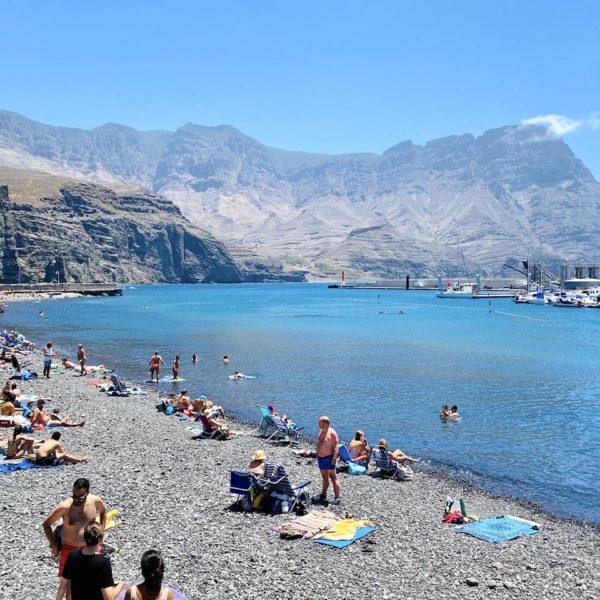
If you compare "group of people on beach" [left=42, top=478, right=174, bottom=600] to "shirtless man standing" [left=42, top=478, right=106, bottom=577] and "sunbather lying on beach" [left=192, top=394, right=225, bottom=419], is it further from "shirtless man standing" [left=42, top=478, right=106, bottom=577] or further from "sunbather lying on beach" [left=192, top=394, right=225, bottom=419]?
"sunbather lying on beach" [left=192, top=394, right=225, bottom=419]

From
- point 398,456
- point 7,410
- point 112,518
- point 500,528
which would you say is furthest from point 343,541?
point 7,410

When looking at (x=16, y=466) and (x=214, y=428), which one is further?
(x=214, y=428)

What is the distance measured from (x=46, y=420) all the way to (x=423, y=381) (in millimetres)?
25146

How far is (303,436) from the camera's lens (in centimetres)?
2650

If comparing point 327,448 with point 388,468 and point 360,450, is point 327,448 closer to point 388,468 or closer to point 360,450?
point 388,468

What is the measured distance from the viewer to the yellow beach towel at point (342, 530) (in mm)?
13570

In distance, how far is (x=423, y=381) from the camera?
140 ft

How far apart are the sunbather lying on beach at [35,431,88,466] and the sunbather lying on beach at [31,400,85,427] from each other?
20.1 feet

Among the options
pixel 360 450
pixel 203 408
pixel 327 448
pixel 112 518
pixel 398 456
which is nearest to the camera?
pixel 112 518

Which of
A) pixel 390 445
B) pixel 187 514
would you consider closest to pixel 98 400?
pixel 390 445

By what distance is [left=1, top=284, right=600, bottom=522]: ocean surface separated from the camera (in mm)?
23391

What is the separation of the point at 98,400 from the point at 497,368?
101 feet

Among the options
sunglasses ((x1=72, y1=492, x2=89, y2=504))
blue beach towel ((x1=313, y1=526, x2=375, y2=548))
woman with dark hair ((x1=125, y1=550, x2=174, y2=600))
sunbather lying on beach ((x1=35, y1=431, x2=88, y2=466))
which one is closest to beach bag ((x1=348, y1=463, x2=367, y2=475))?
blue beach towel ((x1=313, y1=526, x2=375, y2=548))

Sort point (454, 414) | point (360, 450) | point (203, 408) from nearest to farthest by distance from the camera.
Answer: point (360, 450) < point (203, 408) < point (454, 414)
